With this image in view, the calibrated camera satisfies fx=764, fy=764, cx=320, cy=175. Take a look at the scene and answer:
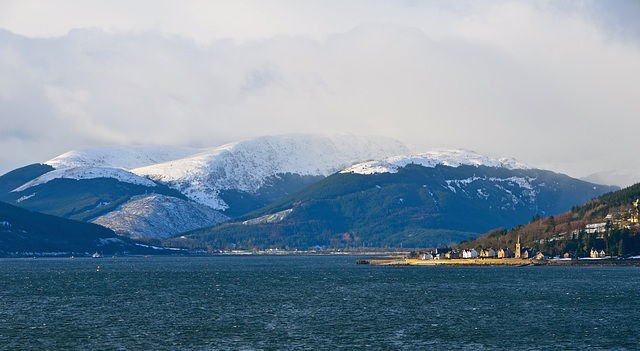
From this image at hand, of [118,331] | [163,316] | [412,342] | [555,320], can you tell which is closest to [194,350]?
[118,331]

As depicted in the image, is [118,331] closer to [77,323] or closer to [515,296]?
[77,323]

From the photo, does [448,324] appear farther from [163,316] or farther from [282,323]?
[163,316]

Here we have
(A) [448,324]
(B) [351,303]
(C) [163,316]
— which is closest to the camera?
(A) [448,324]

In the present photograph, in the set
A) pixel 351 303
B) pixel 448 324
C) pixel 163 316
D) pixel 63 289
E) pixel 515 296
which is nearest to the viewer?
pixel 448 324

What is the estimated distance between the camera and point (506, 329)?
113 m

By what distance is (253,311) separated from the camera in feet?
452

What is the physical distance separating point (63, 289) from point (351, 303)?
3243 inches

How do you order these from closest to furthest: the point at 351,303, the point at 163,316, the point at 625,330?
the point at 625,330, the point at 163,316, the point at 351,303

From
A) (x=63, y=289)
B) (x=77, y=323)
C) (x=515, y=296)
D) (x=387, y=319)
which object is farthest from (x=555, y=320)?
(x=63, y=289)

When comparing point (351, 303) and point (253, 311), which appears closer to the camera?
point (253, 311)

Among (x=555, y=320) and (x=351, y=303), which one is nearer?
(x=555, y=320)

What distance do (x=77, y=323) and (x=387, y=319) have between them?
4984 cm

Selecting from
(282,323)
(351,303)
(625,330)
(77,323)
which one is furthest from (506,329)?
(77,323)

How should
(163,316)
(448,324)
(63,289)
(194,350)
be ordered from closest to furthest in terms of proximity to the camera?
(194,350) < (448,324) < (163,316) < (63,289)
